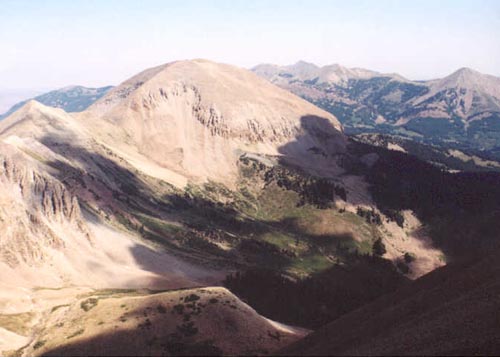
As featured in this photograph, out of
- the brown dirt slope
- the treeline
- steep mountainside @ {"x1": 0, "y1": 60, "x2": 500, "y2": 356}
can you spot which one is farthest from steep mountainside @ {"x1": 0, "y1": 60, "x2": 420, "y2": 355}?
the treeline

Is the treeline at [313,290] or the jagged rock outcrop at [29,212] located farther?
the treeline at [313,290]

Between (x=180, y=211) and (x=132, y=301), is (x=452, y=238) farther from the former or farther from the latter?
(x=132, y=301)

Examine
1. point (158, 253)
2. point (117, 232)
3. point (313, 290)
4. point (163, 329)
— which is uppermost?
point (163, 329)

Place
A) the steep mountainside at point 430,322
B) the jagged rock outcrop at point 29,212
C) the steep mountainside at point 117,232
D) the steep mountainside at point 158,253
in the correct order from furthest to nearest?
1. the jagged rock outcrop at point 29,212
2. the steep mountainside at point 117,232
3. the steep mountainside at point 158,253
4. the steep mountainside at point 430,322

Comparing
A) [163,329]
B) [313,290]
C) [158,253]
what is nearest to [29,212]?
[158,253]

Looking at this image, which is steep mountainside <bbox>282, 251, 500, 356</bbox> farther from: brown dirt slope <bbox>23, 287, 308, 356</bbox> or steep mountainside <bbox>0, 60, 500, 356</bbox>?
steep mountainside <bbox>0, 60, 500, 356</bbox>

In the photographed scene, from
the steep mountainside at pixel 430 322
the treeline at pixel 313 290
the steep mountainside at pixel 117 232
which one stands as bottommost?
the treeline at pixel 313 290

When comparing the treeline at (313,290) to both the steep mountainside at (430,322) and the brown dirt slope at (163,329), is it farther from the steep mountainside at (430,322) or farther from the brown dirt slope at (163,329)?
the steep mountainside at (430,322)

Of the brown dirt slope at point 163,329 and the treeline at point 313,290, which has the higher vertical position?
the brown dirt slope at point 163,329

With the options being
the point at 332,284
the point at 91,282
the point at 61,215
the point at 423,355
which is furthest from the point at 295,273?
the point at 423,355

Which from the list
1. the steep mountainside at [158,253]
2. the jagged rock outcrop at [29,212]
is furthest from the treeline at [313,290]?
the jagged rock outcrop at [29,212]

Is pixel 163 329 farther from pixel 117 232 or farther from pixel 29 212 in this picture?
pixel 117 232

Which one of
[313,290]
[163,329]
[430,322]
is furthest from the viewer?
[313,290]

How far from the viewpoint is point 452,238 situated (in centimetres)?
18400
